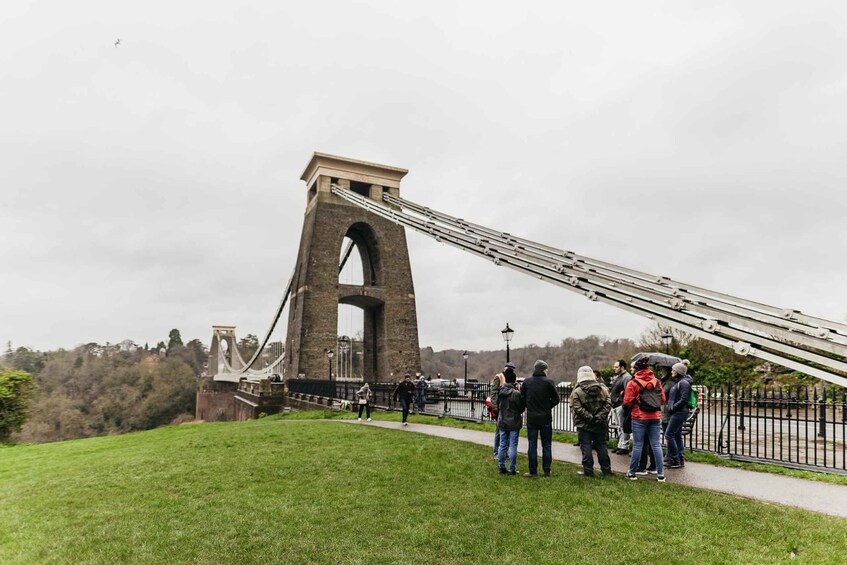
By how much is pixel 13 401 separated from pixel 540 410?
25.5 m

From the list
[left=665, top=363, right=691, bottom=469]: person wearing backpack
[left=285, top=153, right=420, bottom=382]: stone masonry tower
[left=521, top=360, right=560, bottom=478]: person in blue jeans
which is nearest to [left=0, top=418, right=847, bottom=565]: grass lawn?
[left=521, top=360, right=560, bottom=478]: person in blue jeans

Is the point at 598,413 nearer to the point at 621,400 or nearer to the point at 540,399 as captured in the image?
the point at 540,399

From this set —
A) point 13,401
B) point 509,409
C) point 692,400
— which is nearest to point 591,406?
point 509,409

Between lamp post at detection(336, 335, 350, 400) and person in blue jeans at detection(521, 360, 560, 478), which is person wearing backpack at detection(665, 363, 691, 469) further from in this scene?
lamp post at detection(336, 335, 350, 400)

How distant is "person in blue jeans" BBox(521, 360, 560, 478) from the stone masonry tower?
24852 mm

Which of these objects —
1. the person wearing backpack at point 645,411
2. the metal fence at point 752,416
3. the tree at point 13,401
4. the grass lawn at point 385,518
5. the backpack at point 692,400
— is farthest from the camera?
the tree at point 13,401

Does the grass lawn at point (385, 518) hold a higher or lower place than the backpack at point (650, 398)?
lower

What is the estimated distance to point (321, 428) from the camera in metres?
14.1

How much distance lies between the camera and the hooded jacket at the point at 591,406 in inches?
304

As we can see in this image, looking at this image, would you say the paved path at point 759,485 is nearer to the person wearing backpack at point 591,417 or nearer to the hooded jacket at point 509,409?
the person wearing backpack at point 591,417

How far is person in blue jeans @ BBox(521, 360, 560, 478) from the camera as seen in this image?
7.89m

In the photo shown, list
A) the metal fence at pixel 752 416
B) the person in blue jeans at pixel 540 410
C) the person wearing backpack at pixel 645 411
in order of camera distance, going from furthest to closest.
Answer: the metal fence at pixel 752 416 → the person in blue jeans at pixel 540 410 → the person wearing backpack at pixel 645 411

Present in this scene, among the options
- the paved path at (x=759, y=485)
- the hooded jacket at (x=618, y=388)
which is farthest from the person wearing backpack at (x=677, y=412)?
the hooded jacket at (x=618, y=388)

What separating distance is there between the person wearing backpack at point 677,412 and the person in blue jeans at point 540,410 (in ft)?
5.58
